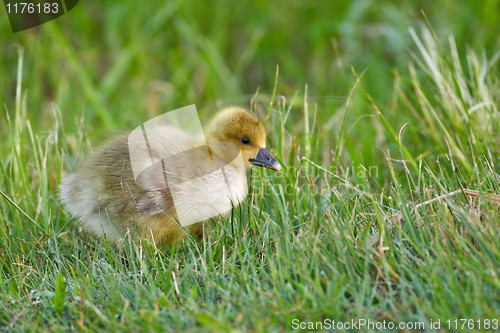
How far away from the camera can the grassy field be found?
1881 millimetres

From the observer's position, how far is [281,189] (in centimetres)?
260

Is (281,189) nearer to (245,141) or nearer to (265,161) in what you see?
(265,161)

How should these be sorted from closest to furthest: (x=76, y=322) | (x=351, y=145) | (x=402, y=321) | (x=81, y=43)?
(x=402, y=321) < (x=76, y=322) < (x=351, y=145) < (x=81, y=43)

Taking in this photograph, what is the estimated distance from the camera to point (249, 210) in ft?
8.30

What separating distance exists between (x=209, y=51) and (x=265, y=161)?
254cm

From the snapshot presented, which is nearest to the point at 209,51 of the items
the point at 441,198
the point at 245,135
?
the point at 245,135

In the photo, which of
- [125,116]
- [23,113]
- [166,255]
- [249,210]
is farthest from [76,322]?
[125,116]

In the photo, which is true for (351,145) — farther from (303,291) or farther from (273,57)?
(273,57)

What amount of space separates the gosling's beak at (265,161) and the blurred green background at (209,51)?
1.63 m

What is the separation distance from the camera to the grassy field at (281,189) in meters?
1.88

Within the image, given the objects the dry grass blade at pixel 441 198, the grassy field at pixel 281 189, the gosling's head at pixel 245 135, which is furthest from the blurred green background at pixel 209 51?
the dry grass blade at pixel 441 198

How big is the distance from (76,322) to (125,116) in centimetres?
281

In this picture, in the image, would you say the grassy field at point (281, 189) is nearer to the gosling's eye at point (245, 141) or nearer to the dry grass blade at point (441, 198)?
the dry grass blade at point (441, 198)

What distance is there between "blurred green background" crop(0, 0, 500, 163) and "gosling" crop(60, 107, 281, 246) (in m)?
1.66
